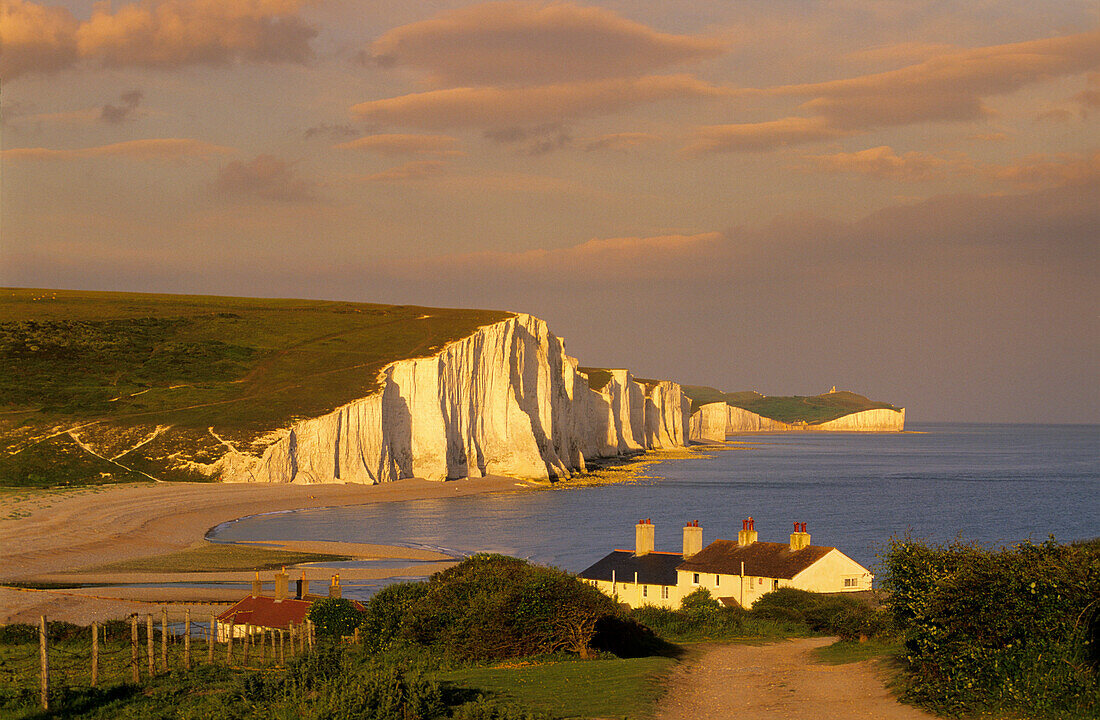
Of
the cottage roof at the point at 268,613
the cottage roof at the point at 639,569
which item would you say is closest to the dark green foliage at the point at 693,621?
the cottage roof at the point at 639,569

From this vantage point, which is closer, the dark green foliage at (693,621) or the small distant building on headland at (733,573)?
the dark green foliage at (693,621)

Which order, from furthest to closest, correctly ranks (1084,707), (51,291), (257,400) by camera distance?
(51,291), (257,400), (1084,707)

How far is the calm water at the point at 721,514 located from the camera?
58.6 metres

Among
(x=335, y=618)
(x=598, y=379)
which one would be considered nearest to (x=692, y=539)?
(x=335, y=618)

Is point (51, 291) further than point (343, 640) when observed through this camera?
Yes

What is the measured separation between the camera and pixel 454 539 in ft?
193

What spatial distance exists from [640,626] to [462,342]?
76202 mm

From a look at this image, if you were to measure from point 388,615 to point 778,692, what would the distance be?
8.99 meters

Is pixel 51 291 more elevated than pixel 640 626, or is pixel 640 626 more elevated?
pixel 51 291

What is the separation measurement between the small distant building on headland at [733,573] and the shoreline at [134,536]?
1350 cm

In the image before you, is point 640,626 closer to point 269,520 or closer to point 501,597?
point 501,597

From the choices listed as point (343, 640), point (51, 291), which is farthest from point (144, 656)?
point (51, 291)

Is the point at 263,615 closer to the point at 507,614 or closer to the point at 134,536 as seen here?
the point at 507,614

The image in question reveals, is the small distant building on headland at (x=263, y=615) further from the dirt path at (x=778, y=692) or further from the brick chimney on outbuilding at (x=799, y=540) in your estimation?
the brick chimney on outbuilding at (x=799, y=540)
